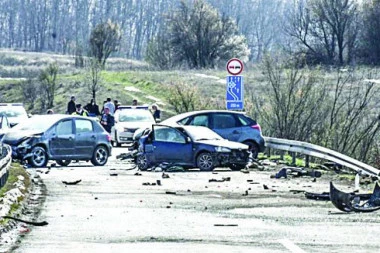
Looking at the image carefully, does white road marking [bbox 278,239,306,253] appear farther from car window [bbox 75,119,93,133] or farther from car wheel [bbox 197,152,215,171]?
car window [bbox 75,119,93,133]

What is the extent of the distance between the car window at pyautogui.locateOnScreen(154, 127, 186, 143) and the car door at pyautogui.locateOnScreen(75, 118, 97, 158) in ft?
8.33

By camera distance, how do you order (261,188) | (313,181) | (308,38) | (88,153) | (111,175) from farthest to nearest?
(308,38), (88,153), (111,175), (313,181), (261,188)

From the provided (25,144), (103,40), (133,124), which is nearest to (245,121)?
(25,144)

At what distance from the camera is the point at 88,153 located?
28438 mm

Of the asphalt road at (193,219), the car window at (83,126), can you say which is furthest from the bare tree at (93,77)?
the asphalt road at (193,219)

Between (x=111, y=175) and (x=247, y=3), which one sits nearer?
(x=111, y=175)

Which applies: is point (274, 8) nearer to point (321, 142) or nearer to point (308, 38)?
point (308, 38)

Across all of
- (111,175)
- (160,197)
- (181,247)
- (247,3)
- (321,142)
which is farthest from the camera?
(247,3)

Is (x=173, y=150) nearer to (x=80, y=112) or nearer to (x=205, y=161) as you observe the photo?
(x=205, y=161)

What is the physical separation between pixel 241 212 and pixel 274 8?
610ft

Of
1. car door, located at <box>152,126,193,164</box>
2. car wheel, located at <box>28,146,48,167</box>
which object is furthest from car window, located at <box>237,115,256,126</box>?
car wheel, located at <box>28,146,48,167</box>

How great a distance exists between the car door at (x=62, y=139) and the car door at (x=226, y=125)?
4.30 meters

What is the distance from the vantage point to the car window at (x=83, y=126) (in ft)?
92.0

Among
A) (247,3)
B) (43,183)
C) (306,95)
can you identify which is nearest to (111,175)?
(43,183)
